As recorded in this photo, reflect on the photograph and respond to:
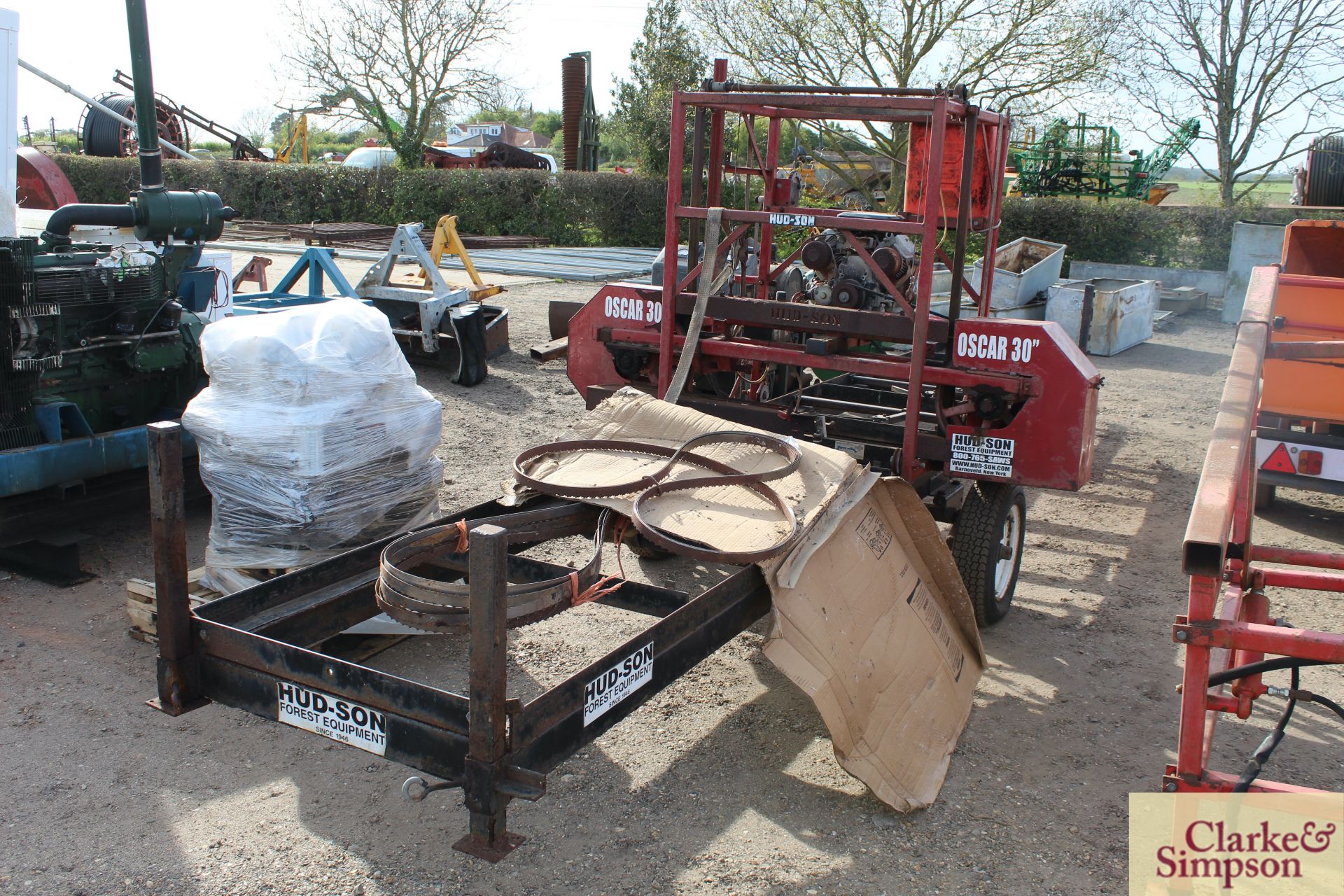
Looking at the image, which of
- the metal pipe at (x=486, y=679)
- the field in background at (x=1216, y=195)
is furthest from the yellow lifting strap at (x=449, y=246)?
the field in background at (x=1216, y=195)

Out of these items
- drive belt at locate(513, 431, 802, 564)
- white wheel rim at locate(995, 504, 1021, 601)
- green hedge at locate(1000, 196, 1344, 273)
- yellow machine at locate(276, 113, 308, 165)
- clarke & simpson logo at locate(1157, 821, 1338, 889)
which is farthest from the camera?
yellow machine at locate(276, 113, 308, 165)

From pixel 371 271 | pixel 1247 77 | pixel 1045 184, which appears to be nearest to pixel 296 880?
pixel 371 271

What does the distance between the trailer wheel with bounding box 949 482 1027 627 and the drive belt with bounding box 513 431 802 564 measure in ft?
4.27

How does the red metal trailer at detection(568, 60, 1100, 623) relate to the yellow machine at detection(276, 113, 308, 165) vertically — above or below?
below

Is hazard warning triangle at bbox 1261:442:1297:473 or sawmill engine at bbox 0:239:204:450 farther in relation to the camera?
hazard warning triangle at bbox 1261:442:1297:473

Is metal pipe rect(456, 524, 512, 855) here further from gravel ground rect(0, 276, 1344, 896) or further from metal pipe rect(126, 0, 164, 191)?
metal pipe rect(126, 0, 164, 191)

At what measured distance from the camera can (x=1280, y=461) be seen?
6484 millimetres

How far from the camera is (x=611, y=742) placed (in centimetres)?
385

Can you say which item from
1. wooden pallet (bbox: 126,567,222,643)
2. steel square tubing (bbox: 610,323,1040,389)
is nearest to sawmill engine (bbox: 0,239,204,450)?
wooden pallet (bbox: 126,567,222,643)

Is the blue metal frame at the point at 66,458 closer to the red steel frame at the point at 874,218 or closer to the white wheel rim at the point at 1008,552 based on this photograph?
the red steel frame at the point at 874,218

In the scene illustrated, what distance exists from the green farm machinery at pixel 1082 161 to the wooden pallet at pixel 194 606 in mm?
22832

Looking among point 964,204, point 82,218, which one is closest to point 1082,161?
point 964,204

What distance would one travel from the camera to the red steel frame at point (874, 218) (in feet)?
15.3

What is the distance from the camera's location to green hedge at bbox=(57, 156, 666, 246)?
2511cm
